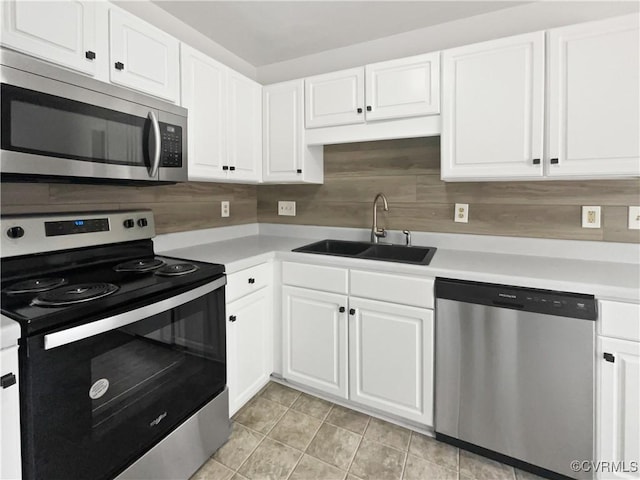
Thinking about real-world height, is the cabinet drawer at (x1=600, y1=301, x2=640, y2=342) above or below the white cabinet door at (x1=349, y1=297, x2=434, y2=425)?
above

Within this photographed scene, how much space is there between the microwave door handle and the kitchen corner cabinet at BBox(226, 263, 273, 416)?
2.05 feet

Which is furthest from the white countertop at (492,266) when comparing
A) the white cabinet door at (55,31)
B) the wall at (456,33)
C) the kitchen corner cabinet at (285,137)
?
the wall at (456,33)

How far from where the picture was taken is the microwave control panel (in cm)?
158

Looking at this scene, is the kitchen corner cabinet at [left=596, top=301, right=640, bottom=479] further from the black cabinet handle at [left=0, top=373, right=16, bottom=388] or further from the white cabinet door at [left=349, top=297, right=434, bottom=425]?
the black cabinet handle at [left=0, top=373, right=16, bottom=388]

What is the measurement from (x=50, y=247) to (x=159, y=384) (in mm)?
757

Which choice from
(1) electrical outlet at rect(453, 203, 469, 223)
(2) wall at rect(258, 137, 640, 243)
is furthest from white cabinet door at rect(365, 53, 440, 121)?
(1) electrical outlet at rect(453, 203, 469, 223)

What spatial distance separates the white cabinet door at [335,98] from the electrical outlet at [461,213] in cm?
82

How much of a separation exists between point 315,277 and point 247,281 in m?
0.39

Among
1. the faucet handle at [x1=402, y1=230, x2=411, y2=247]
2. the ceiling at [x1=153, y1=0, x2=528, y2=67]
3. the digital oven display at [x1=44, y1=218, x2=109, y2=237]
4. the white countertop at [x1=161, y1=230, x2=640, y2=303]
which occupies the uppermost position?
the ceiling at [x1=153, y1=0, x2=528, y2=67]

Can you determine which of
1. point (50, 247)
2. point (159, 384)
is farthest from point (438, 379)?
point (50, 247)

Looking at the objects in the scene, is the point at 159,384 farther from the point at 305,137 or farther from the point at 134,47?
the point at 305,137

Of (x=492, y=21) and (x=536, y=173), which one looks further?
(x=492, y=21)

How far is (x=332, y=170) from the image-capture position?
2.47 m

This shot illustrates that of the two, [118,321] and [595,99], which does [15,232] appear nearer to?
[118,321]
